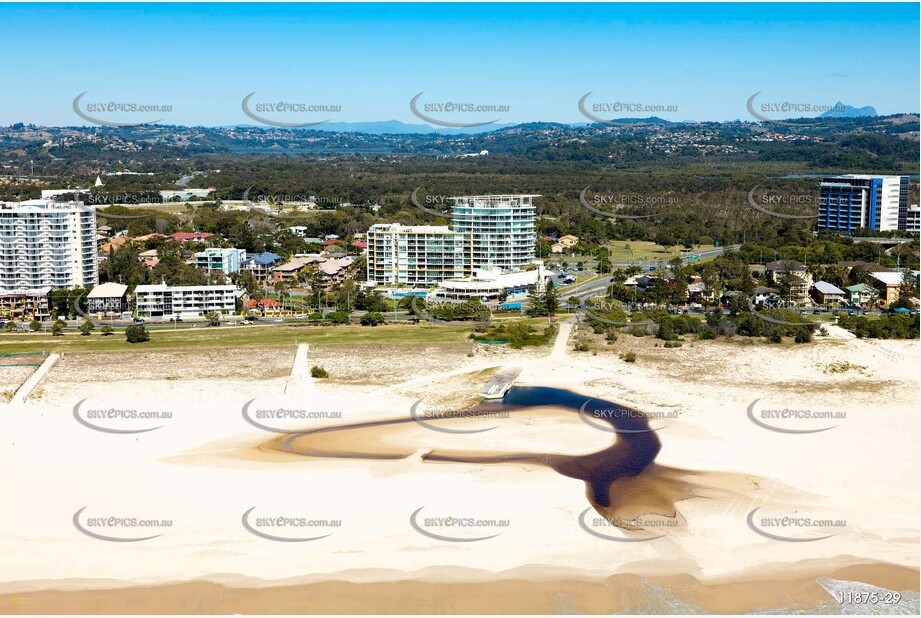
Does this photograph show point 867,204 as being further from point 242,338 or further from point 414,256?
point 242,338

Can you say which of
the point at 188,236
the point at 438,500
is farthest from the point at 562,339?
the point at 188,236

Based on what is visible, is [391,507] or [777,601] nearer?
[777,601]

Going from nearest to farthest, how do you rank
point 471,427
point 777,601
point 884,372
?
point 777,601
point 471,427
point 884,372

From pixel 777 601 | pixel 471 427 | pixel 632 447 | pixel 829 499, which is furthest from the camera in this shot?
pixel 471 427

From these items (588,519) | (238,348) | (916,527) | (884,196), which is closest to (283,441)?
(588,519)

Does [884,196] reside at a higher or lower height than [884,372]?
higher

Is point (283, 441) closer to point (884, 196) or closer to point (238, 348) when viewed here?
point (238, 348)

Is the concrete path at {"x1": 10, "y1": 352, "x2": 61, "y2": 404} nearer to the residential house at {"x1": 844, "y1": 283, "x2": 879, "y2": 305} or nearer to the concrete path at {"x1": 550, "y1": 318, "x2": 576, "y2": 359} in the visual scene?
the concrete path at {"x1": 550, "y1": 318, "x2": 576, "y2": 359}

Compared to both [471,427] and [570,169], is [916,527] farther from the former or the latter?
[570,169]
